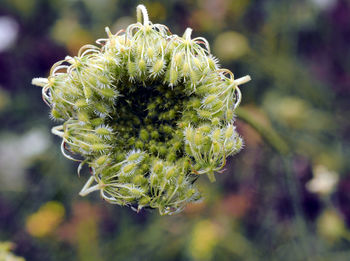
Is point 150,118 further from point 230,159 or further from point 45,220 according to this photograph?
point 45,220

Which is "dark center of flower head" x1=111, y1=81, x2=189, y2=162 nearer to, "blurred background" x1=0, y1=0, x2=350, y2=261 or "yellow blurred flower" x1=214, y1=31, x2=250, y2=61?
"blurred background" x1=0, y1=0, x2=350, y2=261

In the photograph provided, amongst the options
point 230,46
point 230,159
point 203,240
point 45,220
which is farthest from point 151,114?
point 45,220

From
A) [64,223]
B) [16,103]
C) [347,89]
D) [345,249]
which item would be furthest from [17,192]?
[347,89]

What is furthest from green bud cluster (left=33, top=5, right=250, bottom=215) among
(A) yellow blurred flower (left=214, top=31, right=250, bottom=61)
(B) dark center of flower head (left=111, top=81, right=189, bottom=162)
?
(A) yellow blurred flower (left=214, top=31, right=250, bottom=61)

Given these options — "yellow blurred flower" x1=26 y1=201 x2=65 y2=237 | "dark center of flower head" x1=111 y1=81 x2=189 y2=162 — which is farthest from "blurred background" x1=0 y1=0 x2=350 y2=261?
"dark center of flower head" x1=111 y1=81 x2=189 y2=162

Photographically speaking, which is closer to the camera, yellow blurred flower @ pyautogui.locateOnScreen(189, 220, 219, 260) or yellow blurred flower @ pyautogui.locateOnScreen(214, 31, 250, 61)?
yellow blurred flower @ pyautogui.locateOnScreen(189, 220, 219, 260)

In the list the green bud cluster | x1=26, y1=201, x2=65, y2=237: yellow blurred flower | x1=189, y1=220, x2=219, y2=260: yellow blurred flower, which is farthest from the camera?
x1=26, y1=201, x2=65, y2=237: yellow blurred flower

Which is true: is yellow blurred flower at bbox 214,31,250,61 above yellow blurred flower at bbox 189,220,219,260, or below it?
above

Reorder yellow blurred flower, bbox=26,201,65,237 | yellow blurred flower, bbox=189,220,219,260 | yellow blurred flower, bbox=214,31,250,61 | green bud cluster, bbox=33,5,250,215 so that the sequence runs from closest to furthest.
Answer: green bud cluster, bbox=33,5,250,215 < yellow blurred flower, bbox=189,220,219,260 < yellow blurred flower, bbox=26,201,65,237 < yellow blurred flower, bbox=214,31,250,61

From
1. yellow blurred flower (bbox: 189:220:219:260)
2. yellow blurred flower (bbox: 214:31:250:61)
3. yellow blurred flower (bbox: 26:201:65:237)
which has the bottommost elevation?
yellow blurred flower (bbox: 189:220:219:260)
